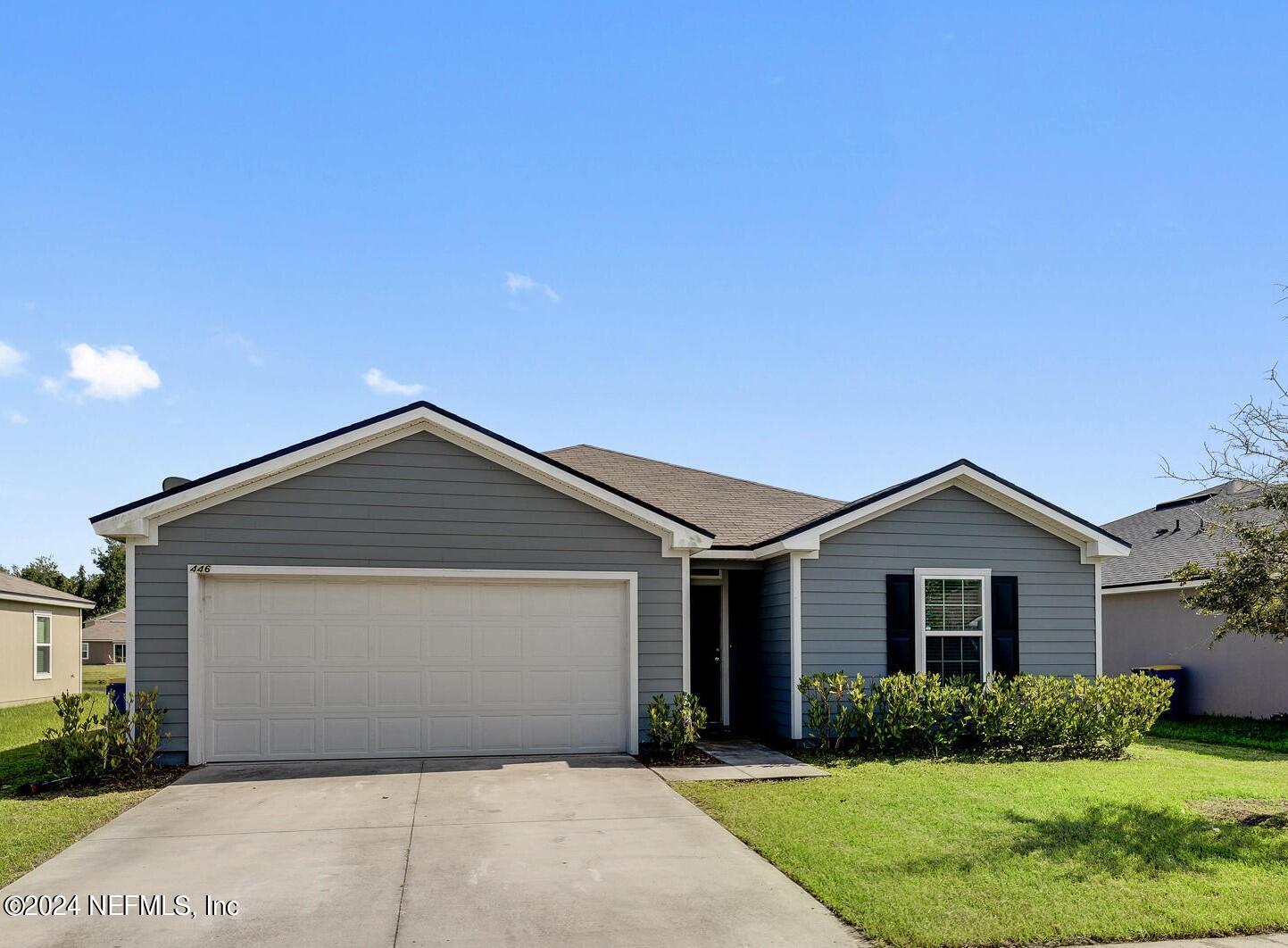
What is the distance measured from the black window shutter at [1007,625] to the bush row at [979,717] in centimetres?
67

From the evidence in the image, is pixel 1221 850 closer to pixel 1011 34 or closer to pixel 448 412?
pixel 448 412

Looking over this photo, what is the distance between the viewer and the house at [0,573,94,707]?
21547mm

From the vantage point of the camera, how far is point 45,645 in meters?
23.9

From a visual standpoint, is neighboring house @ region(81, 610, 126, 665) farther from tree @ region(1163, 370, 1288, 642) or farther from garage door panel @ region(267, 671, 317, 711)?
tree @ region(1163, 370, 1288, 642)

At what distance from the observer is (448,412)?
39.0 feet

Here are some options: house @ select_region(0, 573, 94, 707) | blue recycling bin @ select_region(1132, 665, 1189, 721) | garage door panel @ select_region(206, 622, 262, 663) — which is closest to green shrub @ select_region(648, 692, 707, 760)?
garage door panel @ select_region(206, 622, 262, 663)

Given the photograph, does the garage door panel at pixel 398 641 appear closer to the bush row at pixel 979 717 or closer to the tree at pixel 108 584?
the bush row at pixel 979 717

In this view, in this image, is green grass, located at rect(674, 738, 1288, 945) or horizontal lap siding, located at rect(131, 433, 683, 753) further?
horizontal lap siding, located at rect(131, 433, 683, 753)

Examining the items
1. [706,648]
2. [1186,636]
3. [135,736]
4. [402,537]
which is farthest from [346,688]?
[1186,636]

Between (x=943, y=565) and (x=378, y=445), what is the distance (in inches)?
308

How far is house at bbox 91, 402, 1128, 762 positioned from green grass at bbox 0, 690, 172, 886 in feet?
5.11

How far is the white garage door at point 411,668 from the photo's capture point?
11.4 meters

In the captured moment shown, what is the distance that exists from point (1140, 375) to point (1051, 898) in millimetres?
12663

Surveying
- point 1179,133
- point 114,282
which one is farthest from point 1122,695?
point 114,282
